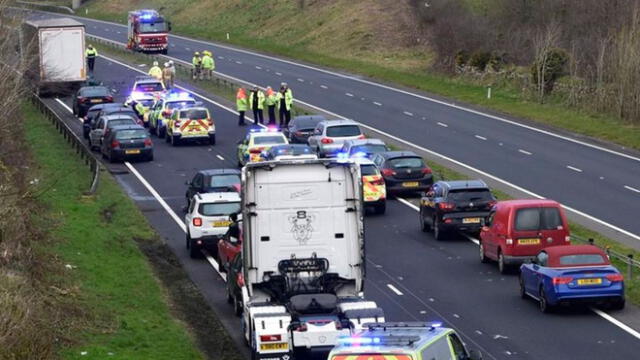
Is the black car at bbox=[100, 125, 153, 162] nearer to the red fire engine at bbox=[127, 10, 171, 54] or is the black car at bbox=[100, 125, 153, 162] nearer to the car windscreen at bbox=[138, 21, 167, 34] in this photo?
the red fire engine at bbox=[127, 10, 171, 54]

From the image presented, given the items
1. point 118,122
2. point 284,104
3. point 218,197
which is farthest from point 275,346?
point 284,104

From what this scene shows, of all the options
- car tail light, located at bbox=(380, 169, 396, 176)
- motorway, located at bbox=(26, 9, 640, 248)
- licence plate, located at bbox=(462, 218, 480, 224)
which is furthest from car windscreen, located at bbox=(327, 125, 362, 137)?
licence plate, located at bbox=(462, 218, 480, 224)

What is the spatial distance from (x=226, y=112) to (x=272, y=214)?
133 feet

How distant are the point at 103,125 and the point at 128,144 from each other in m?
3.22

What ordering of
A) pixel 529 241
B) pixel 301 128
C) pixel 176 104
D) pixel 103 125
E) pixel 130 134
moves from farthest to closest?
pixel 176 104, pixel 301 128, pixel 103 125, pixel 130 134, pixel 529 241

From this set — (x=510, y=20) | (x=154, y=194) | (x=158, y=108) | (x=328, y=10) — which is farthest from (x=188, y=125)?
(x=328, y=10)

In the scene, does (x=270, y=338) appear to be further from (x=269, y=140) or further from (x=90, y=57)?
(x=90, y=57)

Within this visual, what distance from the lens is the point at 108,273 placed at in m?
31.2

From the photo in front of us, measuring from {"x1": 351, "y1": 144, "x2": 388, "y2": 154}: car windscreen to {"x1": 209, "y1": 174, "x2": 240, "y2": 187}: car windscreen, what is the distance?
723 centimetres

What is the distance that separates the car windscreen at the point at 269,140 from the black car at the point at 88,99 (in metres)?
17.0

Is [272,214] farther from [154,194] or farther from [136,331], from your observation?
[154,194]

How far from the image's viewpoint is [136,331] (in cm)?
2520

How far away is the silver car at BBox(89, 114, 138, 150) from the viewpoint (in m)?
52.7

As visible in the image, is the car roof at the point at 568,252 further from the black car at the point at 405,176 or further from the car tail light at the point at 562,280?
the black car at the point at 405,176
